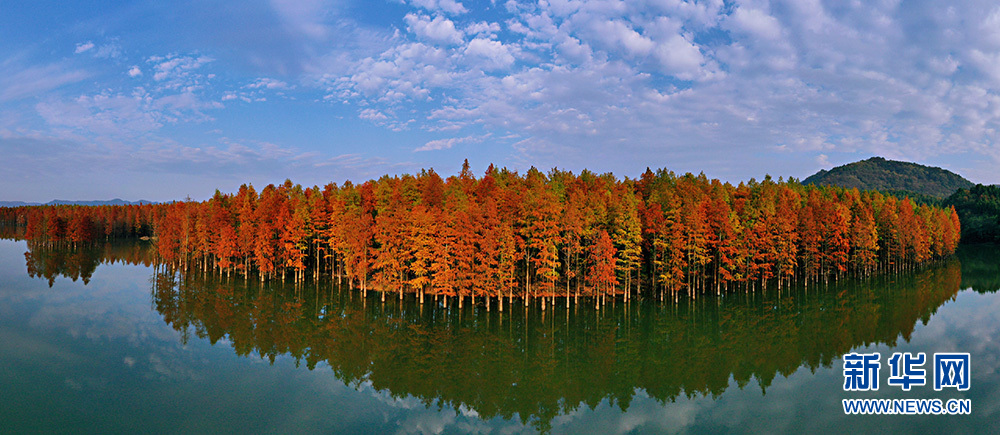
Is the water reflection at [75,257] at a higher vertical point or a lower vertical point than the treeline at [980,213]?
lower

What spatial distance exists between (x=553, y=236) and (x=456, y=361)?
2188 cm

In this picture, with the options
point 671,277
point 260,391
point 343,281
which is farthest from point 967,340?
point 343,281

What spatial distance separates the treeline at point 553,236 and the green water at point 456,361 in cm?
461

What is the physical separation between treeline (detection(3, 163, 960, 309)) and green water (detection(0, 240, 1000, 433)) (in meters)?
4.61

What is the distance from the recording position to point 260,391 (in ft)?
86.6

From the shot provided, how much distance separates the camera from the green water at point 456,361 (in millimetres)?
23016

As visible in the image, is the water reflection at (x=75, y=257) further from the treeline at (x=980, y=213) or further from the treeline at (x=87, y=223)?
the treeline at (x=980, y=213)

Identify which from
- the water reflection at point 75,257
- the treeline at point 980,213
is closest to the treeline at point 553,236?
the water reflection at point 75,257

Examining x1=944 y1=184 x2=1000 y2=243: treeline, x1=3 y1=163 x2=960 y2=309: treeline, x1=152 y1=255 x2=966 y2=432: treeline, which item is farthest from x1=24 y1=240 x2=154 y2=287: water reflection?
x1=944 y1=184 x2=1000 y2=243: treeline

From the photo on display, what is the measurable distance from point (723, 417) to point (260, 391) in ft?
85.8

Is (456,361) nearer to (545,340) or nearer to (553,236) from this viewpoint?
(545,340)

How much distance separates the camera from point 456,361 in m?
32.2

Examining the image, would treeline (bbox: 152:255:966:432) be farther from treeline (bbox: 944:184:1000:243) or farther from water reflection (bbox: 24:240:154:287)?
treeline (bbox: 944:184:1000:243)

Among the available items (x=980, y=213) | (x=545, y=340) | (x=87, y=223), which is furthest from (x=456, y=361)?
(x=980, y=213)
